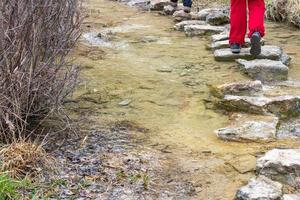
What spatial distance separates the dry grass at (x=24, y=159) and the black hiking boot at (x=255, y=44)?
2763 millimetres

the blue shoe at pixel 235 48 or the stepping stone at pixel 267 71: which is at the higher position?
the blue shoe at pixel 235 48

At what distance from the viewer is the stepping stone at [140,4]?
30.1 ft

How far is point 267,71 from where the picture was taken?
4.93m

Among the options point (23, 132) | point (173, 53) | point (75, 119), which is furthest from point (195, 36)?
point (23, 132)

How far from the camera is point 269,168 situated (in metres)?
2.96

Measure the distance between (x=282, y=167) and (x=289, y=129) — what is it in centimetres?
84

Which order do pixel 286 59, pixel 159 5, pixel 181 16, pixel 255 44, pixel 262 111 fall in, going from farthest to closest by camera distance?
1. pixel 159 5
2. pixel 181 16
3. pixel 286 59
4. pixel 255 44
5. pixel 262 111

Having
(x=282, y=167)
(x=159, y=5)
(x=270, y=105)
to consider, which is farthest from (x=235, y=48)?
(x=159, y=5)

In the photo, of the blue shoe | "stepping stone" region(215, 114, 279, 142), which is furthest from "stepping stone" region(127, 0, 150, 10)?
"stepping stone" region(215, 114, 279, 142)

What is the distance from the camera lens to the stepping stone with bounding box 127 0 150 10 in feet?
30.1

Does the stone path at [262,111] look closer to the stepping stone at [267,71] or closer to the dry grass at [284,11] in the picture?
the stepping stone at [267,71]

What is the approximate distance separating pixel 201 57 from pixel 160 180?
2.88 metres

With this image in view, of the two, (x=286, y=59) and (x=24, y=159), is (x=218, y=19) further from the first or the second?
(x=24, y=159)

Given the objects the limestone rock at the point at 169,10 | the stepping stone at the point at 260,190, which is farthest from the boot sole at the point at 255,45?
the limestone rock at the point at 169,10
